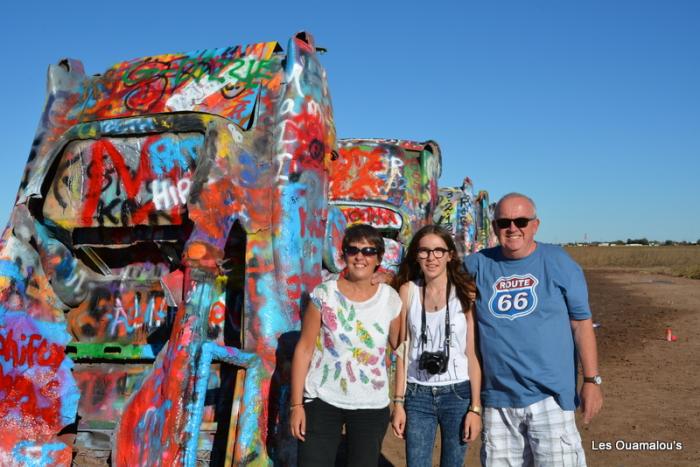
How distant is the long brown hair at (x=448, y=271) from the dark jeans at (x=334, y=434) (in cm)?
69

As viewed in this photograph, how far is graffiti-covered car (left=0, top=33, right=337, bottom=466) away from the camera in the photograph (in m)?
4.15

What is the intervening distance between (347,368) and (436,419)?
0.50m

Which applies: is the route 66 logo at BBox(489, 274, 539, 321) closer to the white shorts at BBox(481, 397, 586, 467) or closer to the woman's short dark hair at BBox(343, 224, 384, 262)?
the white shorts at BBox(481, 397, 586, 467)

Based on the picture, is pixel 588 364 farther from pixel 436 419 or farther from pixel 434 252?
pixel 434 252

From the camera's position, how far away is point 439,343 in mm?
3217

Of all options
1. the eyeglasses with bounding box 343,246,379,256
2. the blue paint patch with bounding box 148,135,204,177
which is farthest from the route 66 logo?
the blue paint patch with bounding box 148,135,204,177

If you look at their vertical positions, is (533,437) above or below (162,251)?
below

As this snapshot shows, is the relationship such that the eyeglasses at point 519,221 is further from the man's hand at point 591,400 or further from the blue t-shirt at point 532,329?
the man's hand at point 591,400

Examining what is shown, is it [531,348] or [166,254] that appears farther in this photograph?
[166,254]

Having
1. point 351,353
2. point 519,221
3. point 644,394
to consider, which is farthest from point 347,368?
point 644,394

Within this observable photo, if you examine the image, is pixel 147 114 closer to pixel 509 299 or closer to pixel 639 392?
pixel 509 299

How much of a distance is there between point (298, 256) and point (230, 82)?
4.62 feet

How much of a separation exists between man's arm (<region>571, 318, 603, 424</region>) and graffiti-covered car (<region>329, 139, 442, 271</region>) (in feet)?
20.3

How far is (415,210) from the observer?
389 inches
